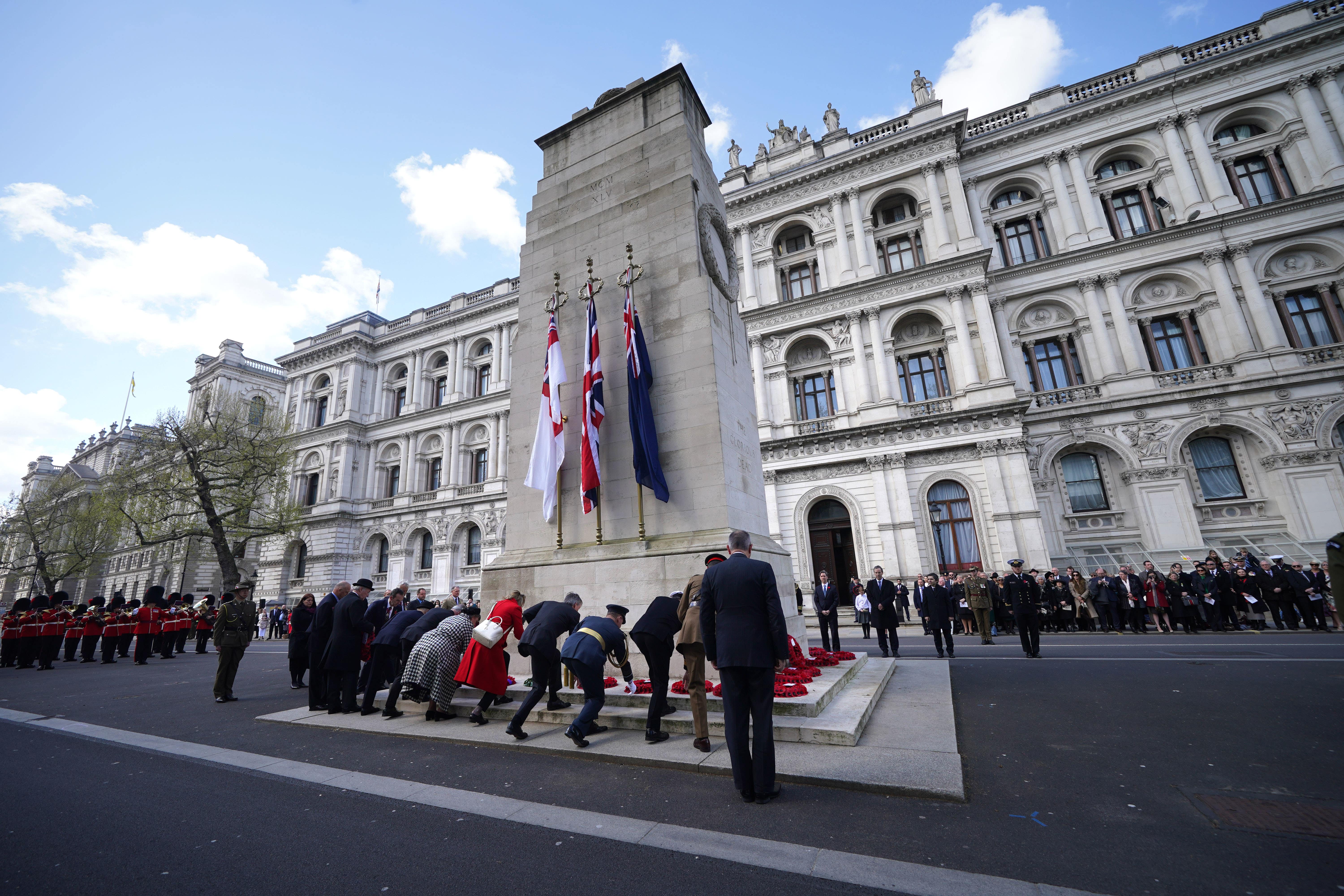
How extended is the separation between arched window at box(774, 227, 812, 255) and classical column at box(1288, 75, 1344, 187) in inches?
763

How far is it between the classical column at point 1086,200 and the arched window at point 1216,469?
942cm

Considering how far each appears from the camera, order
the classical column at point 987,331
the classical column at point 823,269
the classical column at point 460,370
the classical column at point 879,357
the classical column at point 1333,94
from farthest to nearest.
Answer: the classical column at point 460,370 < the classical column at point 823,269 < the classical column at point 879,357 < the classical column at point 987,331 < the classical column at point 1333,94

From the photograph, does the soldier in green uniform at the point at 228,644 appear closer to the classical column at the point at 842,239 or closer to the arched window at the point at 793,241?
the classical column at the point at 842,239

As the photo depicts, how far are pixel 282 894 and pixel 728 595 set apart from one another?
10.3 ft

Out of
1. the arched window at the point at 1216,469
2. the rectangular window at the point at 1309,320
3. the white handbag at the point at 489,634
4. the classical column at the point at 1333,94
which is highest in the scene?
the classical column at the point at 1333,94

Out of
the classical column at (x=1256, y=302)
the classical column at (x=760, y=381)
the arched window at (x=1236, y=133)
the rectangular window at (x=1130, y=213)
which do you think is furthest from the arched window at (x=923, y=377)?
the arched window at (x=1236, y=133)

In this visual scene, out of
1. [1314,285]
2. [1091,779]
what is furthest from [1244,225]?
[1091,779]

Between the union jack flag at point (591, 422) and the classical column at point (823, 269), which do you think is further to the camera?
the classical column at point (823, 269)

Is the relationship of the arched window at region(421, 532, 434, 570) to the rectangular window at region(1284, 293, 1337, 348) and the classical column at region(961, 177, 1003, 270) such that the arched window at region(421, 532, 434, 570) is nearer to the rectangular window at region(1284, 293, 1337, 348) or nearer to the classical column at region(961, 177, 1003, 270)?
the classical column at region(961, 177, 1003, 270)

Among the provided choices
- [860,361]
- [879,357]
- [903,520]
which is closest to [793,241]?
[860,361]

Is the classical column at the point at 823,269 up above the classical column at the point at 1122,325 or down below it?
above

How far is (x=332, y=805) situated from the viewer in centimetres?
428

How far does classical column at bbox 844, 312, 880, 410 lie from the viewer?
968 inches

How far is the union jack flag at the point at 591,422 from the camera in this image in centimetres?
823
